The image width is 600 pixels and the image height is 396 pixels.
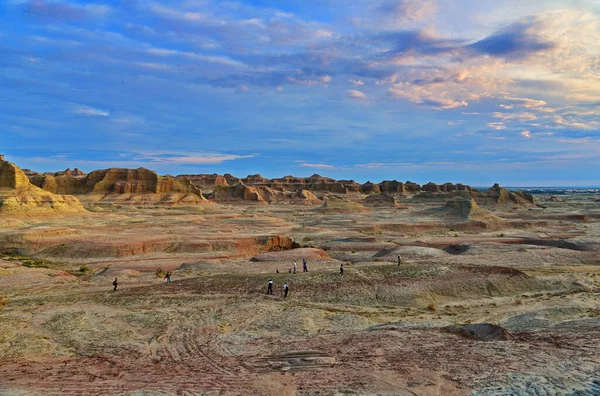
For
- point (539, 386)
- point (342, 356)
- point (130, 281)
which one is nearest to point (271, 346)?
point (342, 356)

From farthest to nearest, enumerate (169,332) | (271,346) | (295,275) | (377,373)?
(295,275)
(169,332)
(271,346)
(377,373)

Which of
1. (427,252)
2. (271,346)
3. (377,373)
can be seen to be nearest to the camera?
(377,373)

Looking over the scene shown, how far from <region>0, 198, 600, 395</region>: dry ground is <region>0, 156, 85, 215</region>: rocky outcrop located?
19216 millimetres

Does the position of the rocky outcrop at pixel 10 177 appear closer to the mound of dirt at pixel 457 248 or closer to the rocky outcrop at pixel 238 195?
the mound of dirt at pixel 457 248

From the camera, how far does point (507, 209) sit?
111 metres

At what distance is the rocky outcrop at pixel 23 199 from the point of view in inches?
2341

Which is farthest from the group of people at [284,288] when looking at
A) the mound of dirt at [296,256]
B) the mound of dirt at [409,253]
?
the mound of dirt at [409,253]

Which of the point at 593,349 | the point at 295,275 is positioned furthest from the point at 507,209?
the point at 593,349

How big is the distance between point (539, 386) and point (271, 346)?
30.2ft

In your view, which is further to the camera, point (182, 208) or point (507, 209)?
point (507, 209)

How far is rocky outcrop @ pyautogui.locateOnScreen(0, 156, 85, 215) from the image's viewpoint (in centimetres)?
5947

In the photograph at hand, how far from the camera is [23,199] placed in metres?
62.4

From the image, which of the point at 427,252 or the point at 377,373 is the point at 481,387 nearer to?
the point at 377,373

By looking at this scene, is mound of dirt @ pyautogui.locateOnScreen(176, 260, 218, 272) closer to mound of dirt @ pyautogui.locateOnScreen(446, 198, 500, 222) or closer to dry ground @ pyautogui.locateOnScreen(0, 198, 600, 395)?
dry ground @ pyautogui.locateOnScreen(0, 198, 600, 395)
